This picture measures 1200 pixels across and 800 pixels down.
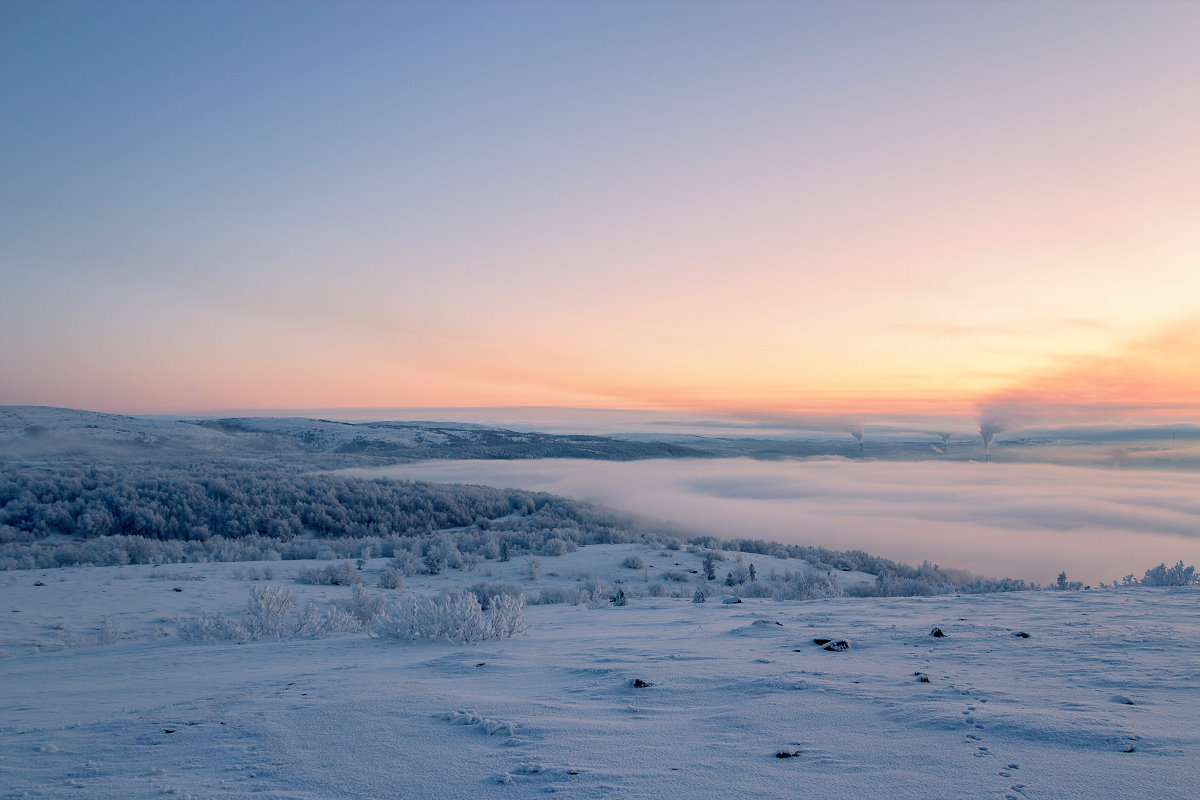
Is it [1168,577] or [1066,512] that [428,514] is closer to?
[1168,577]

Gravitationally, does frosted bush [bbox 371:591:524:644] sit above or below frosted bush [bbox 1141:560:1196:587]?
above

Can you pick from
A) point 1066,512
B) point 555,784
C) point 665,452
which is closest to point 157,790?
point 555,784

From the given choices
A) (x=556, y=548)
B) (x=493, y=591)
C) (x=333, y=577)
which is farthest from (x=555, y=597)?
(x=556, y=548)

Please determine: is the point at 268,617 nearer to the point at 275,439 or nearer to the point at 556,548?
the point at 556,548

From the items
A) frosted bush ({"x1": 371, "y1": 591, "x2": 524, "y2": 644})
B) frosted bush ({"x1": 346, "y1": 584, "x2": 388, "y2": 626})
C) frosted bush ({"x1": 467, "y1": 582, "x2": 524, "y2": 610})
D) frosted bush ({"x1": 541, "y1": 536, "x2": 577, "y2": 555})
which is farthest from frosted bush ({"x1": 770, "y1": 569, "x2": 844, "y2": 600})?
frosted bush ({"x1": 346, "y1": 584, "x2": 388, "y2": 626})

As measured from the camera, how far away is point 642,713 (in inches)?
130

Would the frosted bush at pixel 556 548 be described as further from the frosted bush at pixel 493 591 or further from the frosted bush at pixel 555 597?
the frosted bush at pixel 493 591

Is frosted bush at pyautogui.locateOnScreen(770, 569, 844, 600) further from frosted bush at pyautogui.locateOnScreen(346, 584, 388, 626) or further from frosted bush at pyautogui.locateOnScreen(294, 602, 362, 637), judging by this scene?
frosted bush at pyautogui.locateOnScreen(294, 602, 362, 637)

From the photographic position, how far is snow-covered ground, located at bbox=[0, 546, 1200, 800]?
7.63 feet

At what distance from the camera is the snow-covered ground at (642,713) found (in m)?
2.32

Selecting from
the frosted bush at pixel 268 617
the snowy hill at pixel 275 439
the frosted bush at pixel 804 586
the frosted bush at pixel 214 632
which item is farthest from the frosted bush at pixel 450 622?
the snowy hill at pixel 275 439

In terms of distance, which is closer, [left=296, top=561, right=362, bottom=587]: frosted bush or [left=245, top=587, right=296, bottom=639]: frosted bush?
[left=245, top=587, right=296, bottom=639]: frosted bush

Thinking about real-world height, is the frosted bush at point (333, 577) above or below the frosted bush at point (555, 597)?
below

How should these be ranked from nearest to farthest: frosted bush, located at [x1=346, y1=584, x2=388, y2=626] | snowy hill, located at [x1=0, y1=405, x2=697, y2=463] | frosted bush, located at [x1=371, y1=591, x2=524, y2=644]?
frosted bush, located at [x1=371, y1=591, x2=524, y2=644] → frosted bush, located at [x1=346, y1=584, x2=388, y2=626] → snowy hill, located at [x1=0, y1=405, x2=697, y2=463]
